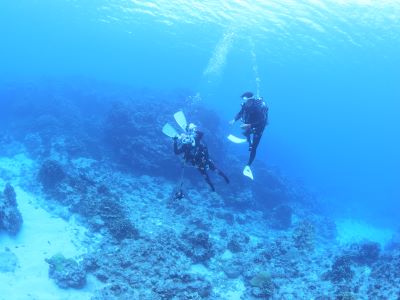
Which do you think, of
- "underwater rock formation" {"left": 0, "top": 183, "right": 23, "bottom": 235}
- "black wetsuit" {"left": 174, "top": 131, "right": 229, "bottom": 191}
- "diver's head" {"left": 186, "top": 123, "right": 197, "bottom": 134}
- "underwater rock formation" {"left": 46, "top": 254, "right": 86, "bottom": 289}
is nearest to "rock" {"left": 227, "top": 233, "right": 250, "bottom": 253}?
"black wetsuit" {"left": 174, "top": 131, "right": 229, "bottom": 191}

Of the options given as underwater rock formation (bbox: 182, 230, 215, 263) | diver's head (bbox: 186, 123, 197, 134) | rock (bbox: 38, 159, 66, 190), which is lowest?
rock (bbox: 38, 159, 66, 190)

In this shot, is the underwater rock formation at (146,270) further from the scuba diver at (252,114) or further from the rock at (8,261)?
the scuba diver at (252,114)

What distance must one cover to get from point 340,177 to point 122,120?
50.1m

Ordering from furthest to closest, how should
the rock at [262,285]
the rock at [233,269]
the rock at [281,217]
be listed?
the rock at [281,217], the rock at [233,269], the rock at [262,285]

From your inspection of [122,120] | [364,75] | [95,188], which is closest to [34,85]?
[122,120]

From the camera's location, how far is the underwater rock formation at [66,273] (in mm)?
10125

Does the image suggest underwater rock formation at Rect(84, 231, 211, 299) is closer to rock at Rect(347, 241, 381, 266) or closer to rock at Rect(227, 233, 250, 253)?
rock at Rect(227, 233, 250, 253)

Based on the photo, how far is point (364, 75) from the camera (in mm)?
46250

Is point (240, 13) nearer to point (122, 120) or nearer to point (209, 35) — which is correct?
point (209, 35)

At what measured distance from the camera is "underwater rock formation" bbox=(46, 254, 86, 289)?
33.2 feet

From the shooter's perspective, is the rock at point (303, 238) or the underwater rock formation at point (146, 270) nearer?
the underwater rock formation at point (146, 270)

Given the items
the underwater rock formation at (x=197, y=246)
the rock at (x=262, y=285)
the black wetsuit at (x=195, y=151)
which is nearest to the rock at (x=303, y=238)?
the rock at (x=262, y=285)

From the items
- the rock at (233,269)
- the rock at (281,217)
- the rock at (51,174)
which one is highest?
the rock at (233,269)

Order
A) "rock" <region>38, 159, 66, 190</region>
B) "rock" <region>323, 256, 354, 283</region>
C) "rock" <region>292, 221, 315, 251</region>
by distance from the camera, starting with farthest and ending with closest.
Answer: "rock" <region>38, 159, 66, 190</region>
"rock" <region>292, 221, 315, 251</region>
"rock" <region>323, 256, 354, 283</region>
